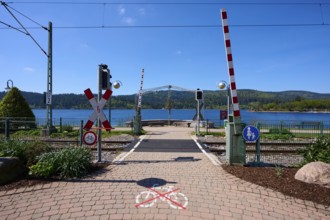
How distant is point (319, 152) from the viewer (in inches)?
307

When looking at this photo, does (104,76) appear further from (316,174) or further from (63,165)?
(316,174)

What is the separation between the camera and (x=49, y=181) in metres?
5.94

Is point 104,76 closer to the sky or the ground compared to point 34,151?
closer to the sky

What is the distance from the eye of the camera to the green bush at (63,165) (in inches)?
244

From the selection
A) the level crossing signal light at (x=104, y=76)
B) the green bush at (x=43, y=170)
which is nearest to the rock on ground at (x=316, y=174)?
the green bush at (x=43, y=170)

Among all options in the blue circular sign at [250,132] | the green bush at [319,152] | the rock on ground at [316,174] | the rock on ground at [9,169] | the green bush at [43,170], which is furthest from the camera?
the blue circular sign at [250,132]

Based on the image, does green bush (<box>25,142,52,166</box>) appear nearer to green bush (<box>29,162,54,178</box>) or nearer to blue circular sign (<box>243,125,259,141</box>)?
green bush (<box>29,162,54,178</box>)

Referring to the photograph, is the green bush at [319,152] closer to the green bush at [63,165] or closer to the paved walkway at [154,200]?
the paved walkway at [154,200]

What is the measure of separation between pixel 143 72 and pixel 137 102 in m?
3.60

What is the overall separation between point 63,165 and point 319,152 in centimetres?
687

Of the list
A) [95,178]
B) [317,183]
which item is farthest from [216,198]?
[95,178]

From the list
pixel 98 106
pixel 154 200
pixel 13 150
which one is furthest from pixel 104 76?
pixel 154 200

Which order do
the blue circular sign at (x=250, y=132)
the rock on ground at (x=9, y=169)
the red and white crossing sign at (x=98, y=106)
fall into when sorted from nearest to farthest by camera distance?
1. the rock on ground at (x=9, y=169)
2. the blue circular sign at (x=250, y=132)
3. the red and white crossing sign at (x=98, y=106)

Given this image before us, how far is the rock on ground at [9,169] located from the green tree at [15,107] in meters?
16.6
